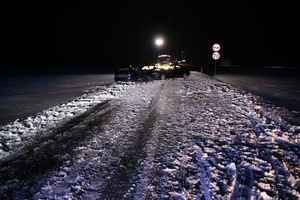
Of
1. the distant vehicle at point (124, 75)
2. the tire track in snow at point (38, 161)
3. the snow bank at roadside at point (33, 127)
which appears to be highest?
the distant vehicle at point (124, 75)

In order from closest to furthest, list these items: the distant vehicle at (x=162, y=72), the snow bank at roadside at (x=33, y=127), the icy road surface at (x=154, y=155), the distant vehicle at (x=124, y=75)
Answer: the icy road surface at (x=154, y=155) < the snow bank at roadside at (x=33, y=127) < the distant vehicle at (x=124, y=75) < the distant vehicle at (x=162, y=72)

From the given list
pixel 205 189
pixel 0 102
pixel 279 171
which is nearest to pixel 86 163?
pixel 205 189

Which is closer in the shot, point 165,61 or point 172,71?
point 172,71

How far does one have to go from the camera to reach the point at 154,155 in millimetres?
3656

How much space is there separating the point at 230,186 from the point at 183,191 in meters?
0.68

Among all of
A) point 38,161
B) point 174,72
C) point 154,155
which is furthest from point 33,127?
point 174,72

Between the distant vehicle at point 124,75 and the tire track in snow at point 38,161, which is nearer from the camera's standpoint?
the tire track in snow at point 38,161

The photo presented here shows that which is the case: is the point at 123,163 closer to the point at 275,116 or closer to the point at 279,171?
the point at 279,171

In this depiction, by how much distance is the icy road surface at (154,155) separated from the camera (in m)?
2.77

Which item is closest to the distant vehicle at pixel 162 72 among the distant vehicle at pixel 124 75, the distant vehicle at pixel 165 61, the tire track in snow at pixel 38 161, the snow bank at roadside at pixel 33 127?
the distant vehicle at pixel 124 75

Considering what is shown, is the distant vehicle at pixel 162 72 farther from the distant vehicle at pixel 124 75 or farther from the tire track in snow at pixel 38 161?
the tire track in snow at pixel 38 161

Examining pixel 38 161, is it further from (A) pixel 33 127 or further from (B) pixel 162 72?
(B) pixel 162 72

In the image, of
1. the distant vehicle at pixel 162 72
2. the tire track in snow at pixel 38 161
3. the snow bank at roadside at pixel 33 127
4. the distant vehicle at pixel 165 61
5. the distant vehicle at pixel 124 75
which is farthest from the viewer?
the distant vehicle at pixel 165 61

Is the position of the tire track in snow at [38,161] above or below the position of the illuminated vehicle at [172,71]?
below
